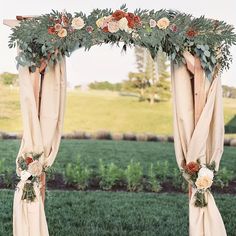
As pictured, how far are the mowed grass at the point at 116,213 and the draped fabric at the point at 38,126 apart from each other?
163 centimetres

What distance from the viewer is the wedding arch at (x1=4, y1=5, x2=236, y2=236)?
4543mm

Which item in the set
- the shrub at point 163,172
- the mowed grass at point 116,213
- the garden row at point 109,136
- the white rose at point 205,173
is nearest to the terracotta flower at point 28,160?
the white rose at point 205,173

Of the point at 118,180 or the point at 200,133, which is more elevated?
the point at 200,133

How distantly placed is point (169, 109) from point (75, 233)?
555cm

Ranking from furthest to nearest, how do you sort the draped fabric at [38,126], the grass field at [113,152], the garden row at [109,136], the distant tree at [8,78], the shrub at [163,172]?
the garden row at [109,136] → the distant tree at [8,78] → the grass field at [113,152] → the shrub at [163,172] → the draped fabric at [38,126]

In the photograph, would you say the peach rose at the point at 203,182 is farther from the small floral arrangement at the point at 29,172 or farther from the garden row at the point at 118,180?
the garden row at the point at 118,180

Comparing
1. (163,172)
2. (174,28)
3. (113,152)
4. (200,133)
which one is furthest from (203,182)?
(113,152)

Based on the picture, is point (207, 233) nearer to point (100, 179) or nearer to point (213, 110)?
point (213, 110)

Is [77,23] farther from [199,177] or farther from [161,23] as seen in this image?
[199,177]

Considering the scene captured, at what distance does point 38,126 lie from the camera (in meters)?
4.66

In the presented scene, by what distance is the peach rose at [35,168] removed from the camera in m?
4.57

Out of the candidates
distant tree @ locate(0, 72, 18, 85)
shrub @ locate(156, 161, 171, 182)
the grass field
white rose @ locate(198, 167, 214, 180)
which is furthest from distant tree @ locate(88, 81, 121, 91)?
white rose @ locate(198, 167, 214, 180)

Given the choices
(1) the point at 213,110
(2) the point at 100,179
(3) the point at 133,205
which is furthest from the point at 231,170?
(1) the point at 213,110

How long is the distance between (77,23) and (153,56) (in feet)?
2.15
